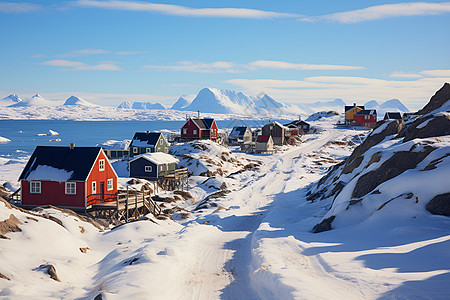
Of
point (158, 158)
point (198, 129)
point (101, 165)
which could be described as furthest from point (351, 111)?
point (101, 165)

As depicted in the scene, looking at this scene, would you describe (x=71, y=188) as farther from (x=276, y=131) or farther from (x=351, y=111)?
(x=351, y=111)

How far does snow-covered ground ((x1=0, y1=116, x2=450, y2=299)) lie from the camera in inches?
515

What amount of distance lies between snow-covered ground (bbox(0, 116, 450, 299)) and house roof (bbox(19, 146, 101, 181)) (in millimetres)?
8735

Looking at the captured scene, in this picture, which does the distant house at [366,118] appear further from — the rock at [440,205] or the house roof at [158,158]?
the rock at [440,205]

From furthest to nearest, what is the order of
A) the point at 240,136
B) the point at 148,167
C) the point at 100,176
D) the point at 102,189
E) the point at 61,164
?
1. the point at 240,136
2. the point at 148,167
3. the point at 102,189
4. the point at 100,176
5. the point at 61,164

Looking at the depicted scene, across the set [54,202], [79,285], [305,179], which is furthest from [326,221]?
[305,179]

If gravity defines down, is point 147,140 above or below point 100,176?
below

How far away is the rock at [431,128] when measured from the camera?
91.7 ft

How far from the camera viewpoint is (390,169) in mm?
23969

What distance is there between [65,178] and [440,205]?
31081mm

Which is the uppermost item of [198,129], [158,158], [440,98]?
[440,98]

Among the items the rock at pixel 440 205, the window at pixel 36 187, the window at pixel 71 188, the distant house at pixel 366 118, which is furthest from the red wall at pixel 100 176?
the distant house at pixel 366 118

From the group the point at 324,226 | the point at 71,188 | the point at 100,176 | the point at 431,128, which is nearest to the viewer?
the point at 324,226

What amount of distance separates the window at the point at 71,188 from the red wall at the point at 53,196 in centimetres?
28
